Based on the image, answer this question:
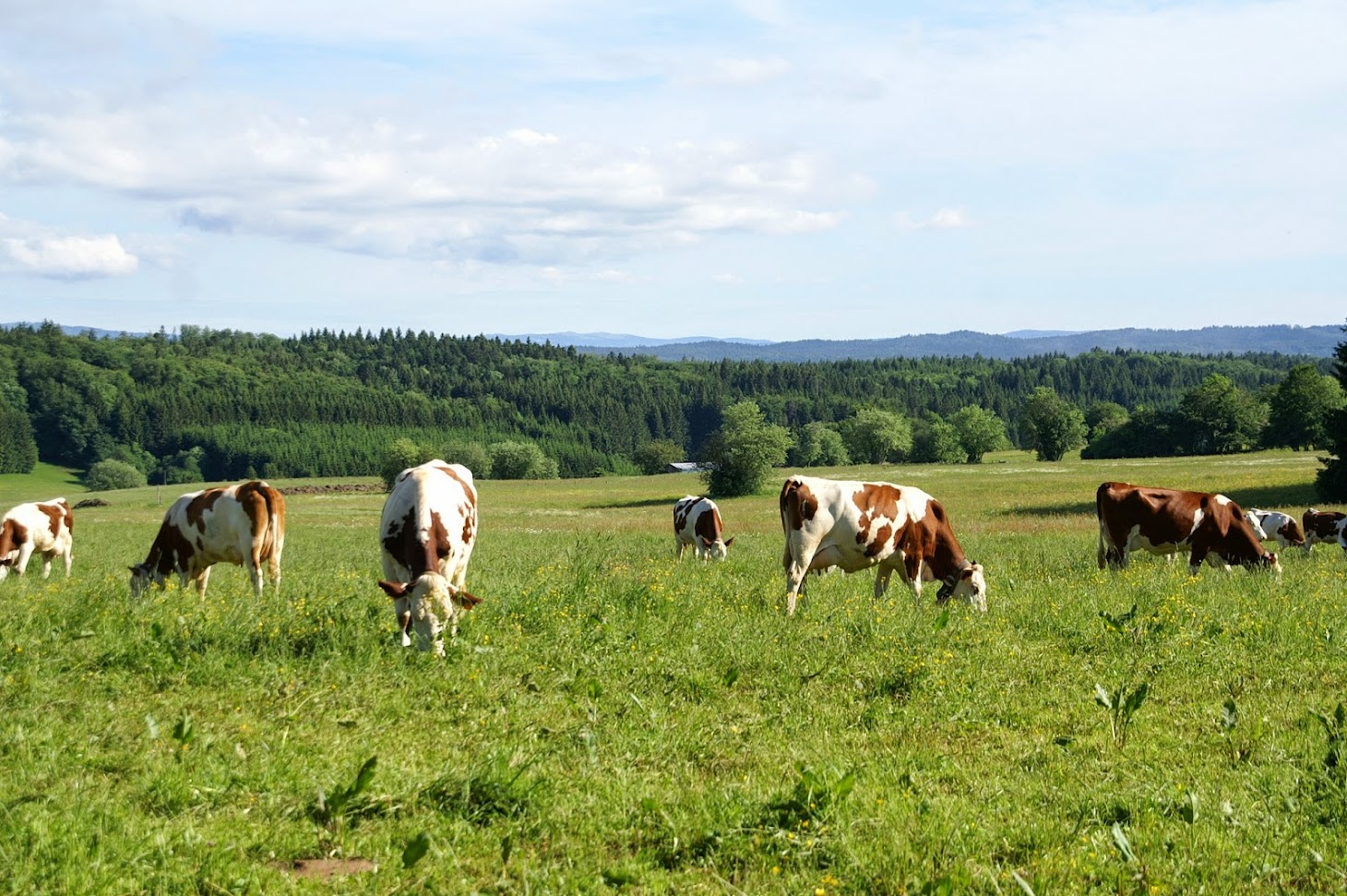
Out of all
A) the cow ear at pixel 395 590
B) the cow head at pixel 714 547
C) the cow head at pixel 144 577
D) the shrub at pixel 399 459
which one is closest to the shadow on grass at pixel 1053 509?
the cow head at pixel 714 547

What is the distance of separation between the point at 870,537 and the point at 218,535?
393 inches

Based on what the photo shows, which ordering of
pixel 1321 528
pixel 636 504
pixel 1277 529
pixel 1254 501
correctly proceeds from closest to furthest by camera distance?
pixel 1321 528, pixel 1277 529, pixel 1254 501, pixel 636 504

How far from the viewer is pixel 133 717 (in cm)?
817

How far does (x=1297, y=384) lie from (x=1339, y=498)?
54407 mm

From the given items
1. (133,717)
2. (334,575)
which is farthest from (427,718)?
(334,575)

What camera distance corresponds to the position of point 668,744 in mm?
8266

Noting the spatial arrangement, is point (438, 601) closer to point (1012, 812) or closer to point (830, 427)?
point (1012, 812)

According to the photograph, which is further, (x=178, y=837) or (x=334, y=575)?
(x=334, y=575)

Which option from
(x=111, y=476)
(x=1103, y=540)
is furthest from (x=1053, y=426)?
(x=1103, y=540)

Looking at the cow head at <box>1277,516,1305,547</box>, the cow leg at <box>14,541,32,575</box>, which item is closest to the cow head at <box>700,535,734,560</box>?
the cow leg at <box>14,541,32,575</box>

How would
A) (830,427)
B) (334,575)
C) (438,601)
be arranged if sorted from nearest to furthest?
(438,601), (334,575), (830,427)

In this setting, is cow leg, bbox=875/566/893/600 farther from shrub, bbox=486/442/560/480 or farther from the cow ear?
shrub, bbox=486/442/560/480

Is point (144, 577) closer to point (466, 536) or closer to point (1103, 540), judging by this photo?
point (466, 536)

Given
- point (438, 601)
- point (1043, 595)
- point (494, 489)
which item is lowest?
point (494, 489)
